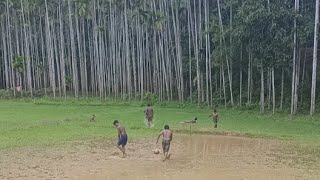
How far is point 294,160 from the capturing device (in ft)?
57.2

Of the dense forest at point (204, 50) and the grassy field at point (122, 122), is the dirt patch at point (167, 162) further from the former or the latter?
the dense forest at point (204, 50)

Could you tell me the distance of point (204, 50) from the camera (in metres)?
46.6

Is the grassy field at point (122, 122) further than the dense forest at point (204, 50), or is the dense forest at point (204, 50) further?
the dense forest at point (204, 50)

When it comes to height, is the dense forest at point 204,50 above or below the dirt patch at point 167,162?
above

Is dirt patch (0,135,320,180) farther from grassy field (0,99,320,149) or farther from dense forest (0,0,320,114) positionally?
dense forest (0,0,320,114)

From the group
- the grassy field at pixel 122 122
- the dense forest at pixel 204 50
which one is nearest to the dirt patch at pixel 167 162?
the grassy field at pixel 122 122

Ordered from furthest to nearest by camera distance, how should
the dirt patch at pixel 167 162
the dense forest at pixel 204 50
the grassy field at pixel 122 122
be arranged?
the dense forest at pixel 204 50, the grassy field at pixel 122 122, the dirt patch at pixel 167 162

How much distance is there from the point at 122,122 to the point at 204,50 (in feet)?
63.2

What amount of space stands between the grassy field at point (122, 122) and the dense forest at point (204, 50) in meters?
3.05

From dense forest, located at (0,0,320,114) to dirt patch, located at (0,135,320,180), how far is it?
13.8 meters

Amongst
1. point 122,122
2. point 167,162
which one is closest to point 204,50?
point 122,122

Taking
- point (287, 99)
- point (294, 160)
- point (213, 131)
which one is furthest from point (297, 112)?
point (294, 160)

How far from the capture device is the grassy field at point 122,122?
23.1 m

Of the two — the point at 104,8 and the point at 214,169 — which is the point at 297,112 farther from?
the point at 104,8
